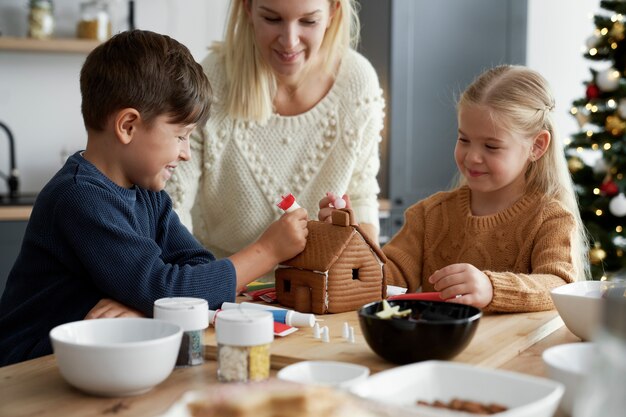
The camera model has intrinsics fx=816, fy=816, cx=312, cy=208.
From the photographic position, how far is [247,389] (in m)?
0.88

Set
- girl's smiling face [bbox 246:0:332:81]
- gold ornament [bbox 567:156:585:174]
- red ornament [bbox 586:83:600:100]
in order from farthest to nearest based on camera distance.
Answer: gold ornament [bbox 567:156:585:174]
red ornament [bbox 586:83:600:100]
girl's smiling face [bbox 246:0:332:81]

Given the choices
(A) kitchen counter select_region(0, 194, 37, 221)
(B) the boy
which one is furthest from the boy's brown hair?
(A) kitchen counter select_region(0, 194, 37, 221)

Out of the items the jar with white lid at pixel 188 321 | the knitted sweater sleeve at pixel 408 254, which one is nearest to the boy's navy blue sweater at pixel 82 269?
the jar with white lid at pixel 188 321

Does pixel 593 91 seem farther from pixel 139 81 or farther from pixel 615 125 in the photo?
pixel 139 81

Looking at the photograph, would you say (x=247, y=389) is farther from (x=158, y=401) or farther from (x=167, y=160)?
(x=167, y=160)

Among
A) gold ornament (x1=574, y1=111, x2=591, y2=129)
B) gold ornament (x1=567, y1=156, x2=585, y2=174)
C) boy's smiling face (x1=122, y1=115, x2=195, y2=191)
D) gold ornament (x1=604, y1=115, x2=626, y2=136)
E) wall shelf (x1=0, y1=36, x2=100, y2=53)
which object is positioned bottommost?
gold ornament (x1=567, y1=156, x2=585, y2=174)

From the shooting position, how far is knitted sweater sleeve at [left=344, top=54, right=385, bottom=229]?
2143 millimetres

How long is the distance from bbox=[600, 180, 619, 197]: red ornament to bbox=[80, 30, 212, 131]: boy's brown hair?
8.27 ft

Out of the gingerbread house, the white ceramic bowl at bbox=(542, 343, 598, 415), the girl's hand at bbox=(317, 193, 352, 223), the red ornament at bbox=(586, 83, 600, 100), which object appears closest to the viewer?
the white ceramic bowl at bbox=(542, 343, 598, 415)

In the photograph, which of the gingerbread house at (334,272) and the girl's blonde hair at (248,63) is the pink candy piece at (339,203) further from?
the girl's blonde hair at (248,63)

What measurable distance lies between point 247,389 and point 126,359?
0.16 metres

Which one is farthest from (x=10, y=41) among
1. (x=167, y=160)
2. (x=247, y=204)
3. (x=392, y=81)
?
(x=167, y=160)

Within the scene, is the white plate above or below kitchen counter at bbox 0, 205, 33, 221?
above

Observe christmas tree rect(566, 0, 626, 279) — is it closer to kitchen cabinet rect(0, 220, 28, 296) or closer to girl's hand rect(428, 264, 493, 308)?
→ girl's hand rect(428, 264, 493, 308)
